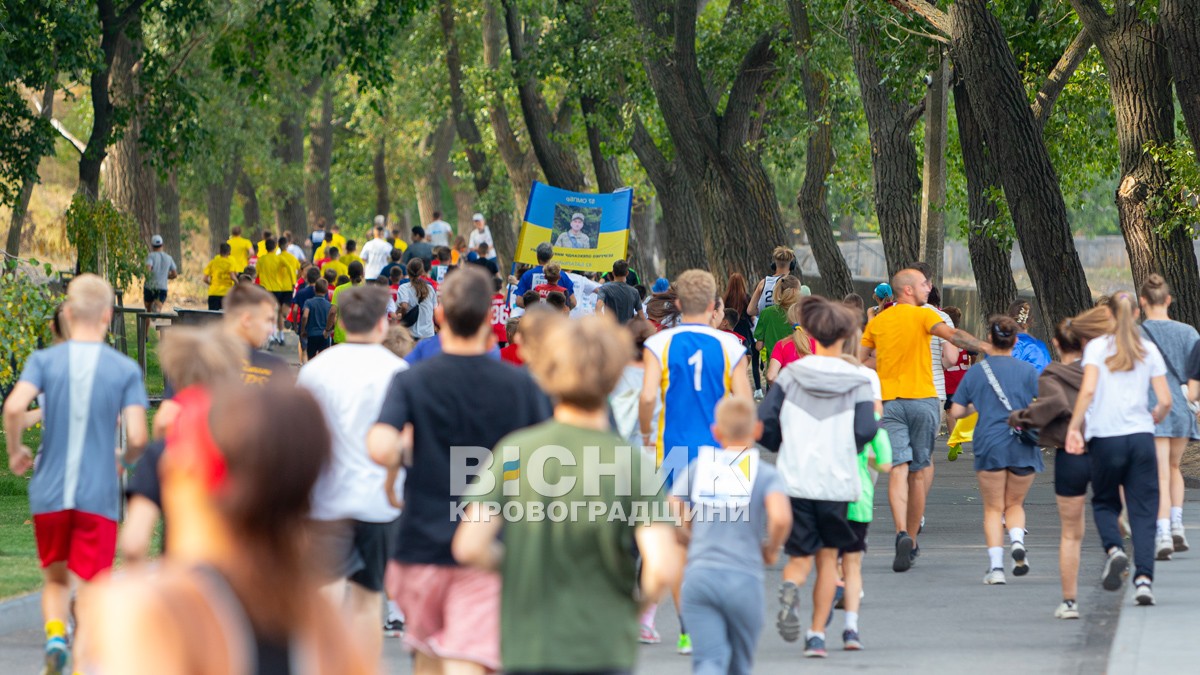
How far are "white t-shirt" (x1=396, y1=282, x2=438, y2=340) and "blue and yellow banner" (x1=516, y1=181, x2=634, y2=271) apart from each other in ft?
11.6

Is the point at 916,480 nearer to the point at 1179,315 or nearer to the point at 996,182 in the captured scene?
the point at 1179,315

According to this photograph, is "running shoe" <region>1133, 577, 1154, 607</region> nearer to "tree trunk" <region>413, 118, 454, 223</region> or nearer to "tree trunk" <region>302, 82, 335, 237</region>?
"tree trunk" <region>302, 82, 335, 237</region>

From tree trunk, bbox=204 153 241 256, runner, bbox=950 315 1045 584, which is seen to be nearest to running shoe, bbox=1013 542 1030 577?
runner, bbox=950 315 1045 584

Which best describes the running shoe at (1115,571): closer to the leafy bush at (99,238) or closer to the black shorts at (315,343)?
the black shorts at (315,343)

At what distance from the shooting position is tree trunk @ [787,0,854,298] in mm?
23531

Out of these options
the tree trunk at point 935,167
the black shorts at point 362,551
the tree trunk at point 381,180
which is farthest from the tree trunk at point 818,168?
the tree trunk at point 381,180

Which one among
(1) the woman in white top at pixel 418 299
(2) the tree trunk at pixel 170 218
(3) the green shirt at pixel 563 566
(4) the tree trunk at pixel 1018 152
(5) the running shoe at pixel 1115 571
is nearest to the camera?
(3) the green shirt at pixel 563 566

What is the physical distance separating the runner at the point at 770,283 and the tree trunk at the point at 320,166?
30642mm

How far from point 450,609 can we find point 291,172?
43026mm

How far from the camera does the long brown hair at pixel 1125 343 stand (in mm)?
9500

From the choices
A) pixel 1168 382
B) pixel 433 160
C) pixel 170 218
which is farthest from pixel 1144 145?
pixel 433 160

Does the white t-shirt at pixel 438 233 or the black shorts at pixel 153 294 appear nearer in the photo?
the black shorts at pixel 153 294

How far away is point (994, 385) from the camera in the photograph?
10375 mm

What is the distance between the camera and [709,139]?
2553 cm
